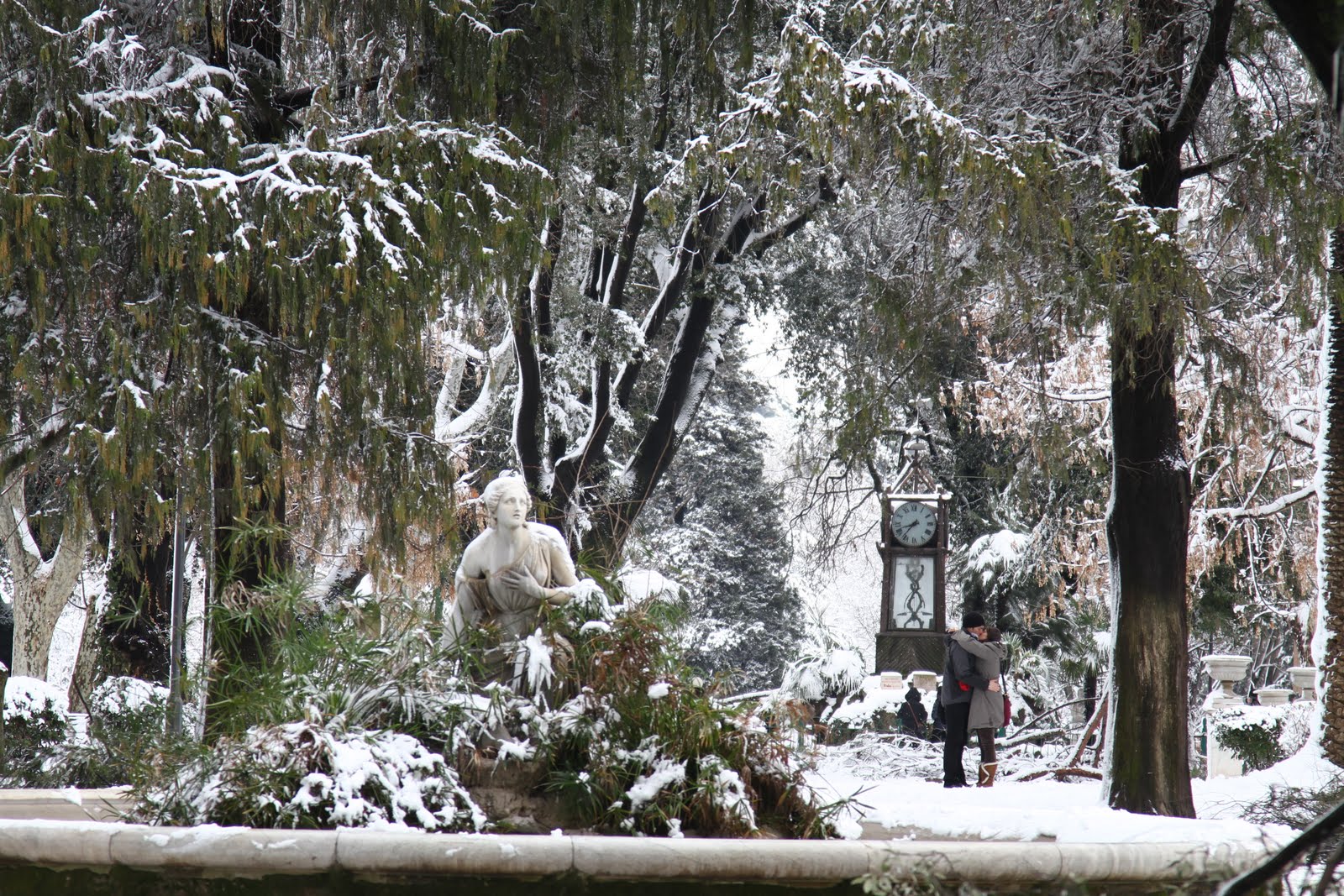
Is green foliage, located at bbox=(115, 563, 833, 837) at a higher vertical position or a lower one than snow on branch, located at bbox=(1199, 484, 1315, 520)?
lower

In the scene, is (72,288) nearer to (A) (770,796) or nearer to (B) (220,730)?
(B) (220,730)

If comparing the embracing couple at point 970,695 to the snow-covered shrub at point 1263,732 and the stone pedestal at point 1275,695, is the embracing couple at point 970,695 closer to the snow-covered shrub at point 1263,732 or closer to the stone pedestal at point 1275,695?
the snow-covered shrub at point 1263,732

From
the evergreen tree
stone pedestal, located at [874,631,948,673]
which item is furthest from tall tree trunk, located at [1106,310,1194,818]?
the evergreen tree

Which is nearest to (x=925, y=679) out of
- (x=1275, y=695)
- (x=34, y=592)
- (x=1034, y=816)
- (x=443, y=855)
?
(x=1275, y=695)

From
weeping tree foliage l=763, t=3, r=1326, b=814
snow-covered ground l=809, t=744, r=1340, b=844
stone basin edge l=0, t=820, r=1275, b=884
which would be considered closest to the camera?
stone basin edge l=0, t=820, r=1275, b=884

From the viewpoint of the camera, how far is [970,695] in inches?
442

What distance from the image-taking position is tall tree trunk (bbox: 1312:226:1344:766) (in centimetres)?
1205

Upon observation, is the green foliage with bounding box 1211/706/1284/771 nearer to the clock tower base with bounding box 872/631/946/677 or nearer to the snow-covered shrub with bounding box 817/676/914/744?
the clock tower base with bounding box 872/631/946/677

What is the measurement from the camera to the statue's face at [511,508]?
6793 mm

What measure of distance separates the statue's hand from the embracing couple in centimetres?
542

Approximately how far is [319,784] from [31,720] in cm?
957

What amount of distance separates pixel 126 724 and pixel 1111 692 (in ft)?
23.8

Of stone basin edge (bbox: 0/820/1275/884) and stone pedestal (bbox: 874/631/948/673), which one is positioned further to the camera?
stone pedestal (bbox: 874/631/948/673)

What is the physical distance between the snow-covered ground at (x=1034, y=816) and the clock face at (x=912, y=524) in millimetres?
6376
